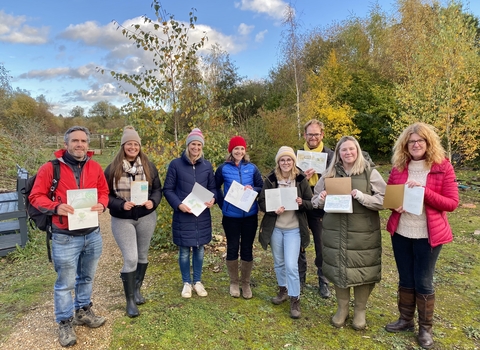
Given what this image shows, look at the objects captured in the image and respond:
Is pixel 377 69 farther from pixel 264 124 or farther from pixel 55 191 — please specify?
pixel 55 191

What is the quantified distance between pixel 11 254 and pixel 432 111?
13.9m

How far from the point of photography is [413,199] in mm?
2965

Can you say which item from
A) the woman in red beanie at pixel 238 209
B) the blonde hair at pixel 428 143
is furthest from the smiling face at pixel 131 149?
the blonde hair at pixel 428 143

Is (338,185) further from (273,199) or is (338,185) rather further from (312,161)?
(312,161)

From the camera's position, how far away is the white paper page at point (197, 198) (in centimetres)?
376

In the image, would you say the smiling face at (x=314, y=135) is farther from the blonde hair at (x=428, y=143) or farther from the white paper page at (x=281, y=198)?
the blonde hair at (x=428, y=143)

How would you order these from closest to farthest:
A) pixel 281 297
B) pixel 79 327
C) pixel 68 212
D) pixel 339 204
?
pixel 68 212, pixel 339 204, pixel 79 327, pixel 281 297

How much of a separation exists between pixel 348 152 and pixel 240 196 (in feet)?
4.35

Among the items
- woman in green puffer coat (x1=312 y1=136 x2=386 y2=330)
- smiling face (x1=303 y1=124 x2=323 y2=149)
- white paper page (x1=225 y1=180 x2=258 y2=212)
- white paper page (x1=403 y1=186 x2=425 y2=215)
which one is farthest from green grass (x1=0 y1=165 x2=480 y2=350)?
smiling face (x1=303 y1=124 x2=323 y2=149)

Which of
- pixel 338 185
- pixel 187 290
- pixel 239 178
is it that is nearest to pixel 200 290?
pixel 187 290

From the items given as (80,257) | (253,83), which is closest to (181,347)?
(80,257)

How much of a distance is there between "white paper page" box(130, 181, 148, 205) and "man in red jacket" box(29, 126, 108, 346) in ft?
0.89

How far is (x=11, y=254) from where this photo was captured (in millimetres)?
6031

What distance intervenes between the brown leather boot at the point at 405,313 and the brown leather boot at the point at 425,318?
11 centimetres
